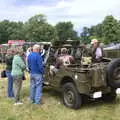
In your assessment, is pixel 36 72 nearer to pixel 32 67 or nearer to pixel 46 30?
pixel 32 67

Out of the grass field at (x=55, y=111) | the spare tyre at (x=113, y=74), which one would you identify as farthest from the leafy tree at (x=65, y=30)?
the spare tyre at (x=113, y=74)

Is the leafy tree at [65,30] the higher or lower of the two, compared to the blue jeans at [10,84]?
higher

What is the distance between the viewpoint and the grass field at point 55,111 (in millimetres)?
7977

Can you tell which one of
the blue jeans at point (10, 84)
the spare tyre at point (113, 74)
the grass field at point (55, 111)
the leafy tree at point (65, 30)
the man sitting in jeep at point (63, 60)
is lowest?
the grass field at point (55, 111)

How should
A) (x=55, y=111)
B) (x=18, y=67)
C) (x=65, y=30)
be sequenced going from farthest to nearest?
(x=65, y=30) → (x=18, y=67) → (x=55, y=111)

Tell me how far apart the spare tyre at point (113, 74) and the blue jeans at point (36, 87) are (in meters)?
2.03

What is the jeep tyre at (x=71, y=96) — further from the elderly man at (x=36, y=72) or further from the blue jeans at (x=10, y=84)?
the blue jeans at (x=10, y=84)

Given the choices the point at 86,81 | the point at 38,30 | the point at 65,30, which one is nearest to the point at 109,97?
the point at 86,81

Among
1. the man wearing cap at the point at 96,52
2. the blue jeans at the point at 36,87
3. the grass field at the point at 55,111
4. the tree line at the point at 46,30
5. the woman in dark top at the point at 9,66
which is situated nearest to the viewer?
the grass field at the point at 55,111

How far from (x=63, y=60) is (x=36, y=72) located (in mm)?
954

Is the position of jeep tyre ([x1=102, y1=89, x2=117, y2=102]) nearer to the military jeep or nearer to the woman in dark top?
the military jeep

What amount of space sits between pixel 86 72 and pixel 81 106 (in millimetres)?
1299

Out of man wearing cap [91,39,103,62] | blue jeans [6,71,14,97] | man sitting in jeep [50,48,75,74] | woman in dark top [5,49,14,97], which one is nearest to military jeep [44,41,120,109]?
man sitting in jeep [50,48,75,74]

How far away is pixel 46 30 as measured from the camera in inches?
2768
